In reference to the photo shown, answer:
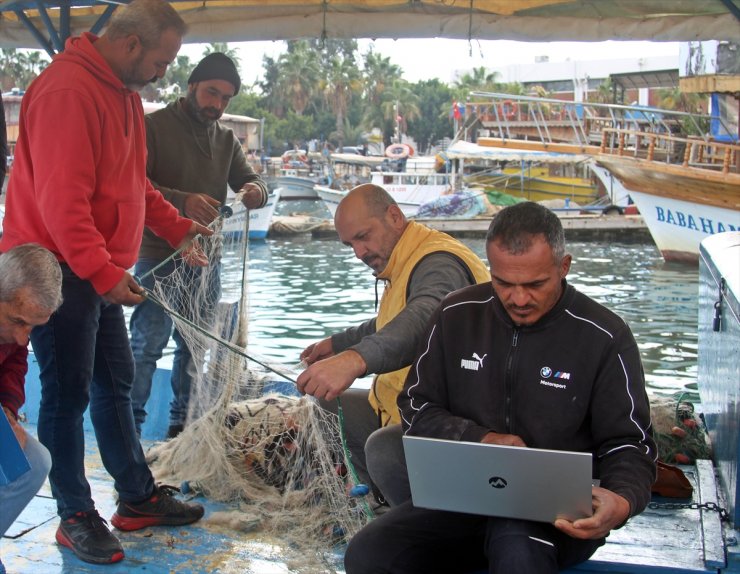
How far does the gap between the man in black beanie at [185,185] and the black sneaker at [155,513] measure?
71cm

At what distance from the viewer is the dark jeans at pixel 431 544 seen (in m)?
2.41

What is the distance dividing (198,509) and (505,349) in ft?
5.63

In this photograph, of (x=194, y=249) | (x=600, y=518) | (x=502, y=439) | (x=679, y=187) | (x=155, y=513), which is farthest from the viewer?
(x=679, y=187)

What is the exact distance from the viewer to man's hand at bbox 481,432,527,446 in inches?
94.2

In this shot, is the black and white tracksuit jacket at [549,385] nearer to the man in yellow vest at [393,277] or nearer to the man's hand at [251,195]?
the man in yellow vest at [393,277]

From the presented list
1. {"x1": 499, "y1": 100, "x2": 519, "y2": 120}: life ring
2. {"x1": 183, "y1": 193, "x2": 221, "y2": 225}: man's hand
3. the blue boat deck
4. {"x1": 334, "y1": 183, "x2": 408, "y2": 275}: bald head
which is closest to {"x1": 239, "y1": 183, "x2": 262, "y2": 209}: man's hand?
{"x1": 183, "y1": 193, "x2": 221, "y2": 225}: man's hand

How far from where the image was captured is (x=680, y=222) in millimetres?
19953

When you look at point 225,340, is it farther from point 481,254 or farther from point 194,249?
point 481,254

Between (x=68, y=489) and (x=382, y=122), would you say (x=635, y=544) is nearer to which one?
(x=68, y=489)

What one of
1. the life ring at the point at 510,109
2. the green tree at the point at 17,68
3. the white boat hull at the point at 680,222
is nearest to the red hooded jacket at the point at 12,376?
the white boat hull at the point at 680,222

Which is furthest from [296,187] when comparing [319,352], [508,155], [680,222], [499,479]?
[499,479]

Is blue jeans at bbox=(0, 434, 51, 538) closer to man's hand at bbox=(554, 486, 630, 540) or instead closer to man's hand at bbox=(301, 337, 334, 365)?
man's hand at bbox=(301, 337, 334, 365)

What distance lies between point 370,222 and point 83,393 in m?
1.21

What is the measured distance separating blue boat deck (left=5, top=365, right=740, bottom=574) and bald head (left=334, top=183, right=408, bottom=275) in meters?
1.19
